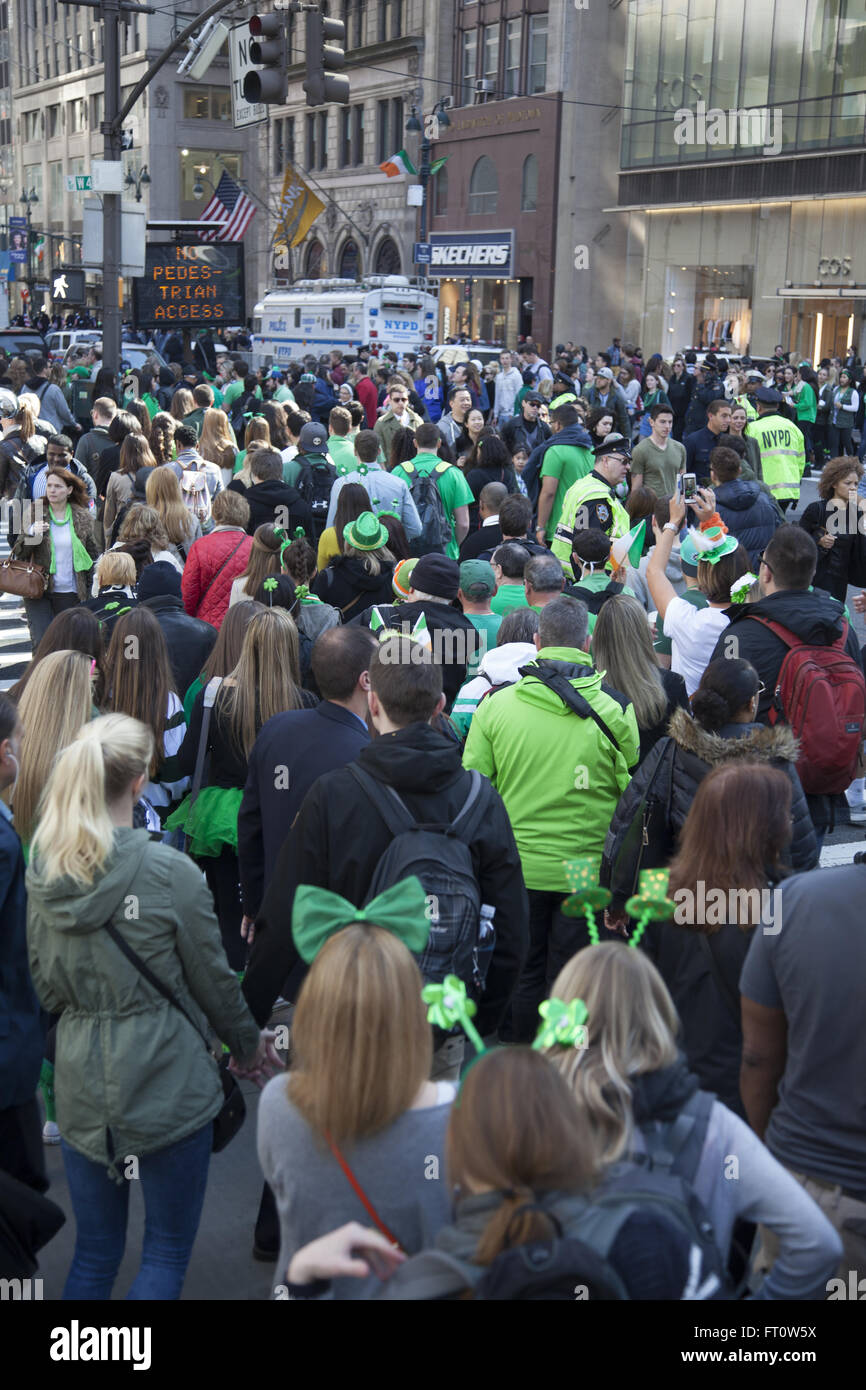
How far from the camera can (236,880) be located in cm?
544

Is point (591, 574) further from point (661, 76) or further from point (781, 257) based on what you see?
point (661, 76)

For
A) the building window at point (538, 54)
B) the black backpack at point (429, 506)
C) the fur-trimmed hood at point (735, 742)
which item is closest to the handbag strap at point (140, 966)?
the fur-trimmed hood at point (735, 742)

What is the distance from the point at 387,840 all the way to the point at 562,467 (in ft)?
23.6

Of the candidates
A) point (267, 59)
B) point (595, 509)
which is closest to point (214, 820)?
point (595, 509)

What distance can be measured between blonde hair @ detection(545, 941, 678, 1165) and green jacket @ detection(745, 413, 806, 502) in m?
10.5

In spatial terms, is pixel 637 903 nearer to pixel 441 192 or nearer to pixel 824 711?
pixel 824 711

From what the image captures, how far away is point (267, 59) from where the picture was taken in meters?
12.6

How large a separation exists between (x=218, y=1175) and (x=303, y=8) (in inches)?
449

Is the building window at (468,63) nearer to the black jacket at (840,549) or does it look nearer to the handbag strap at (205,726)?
the black jacket at (840,549)

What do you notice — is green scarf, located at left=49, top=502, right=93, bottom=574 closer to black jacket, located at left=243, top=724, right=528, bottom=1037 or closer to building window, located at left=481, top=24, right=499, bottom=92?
black jacket, located at left=243, top=724, right=528, bottom=1037

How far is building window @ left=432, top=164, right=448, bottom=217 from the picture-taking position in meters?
50.6

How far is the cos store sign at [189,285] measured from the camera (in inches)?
813

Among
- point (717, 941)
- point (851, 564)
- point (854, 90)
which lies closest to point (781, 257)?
point (854, 90)

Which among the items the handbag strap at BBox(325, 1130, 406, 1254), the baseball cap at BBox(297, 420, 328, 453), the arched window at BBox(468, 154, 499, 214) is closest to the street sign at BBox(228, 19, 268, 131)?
the baseball cap at BBox(297, 420, 328, 453)
